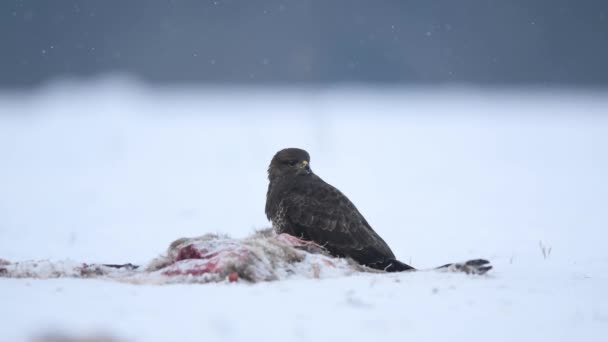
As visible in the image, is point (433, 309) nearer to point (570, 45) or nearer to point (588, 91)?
point (588, 91)

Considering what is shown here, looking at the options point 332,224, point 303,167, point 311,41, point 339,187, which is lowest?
point 332,224

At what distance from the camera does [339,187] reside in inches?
446

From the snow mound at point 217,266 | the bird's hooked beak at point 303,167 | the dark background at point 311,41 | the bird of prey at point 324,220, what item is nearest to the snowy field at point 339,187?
the snow mound at point 217,266

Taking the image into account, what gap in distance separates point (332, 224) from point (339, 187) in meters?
6.40

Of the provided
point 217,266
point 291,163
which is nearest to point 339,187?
point 291,163

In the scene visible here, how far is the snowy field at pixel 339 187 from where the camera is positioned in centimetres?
316

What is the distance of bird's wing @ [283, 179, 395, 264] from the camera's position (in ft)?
15.9

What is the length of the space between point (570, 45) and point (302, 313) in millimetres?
52467

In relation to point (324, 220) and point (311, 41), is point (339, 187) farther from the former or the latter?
point (311, 41)

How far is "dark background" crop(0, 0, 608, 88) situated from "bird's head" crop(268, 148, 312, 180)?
137 feet

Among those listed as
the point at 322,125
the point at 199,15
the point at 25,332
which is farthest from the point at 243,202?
the point at 199,15

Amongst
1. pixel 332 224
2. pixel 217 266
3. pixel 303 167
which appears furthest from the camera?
pixel 303 167

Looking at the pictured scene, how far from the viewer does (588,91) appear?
131 feet

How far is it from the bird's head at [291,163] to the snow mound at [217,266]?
111cm
